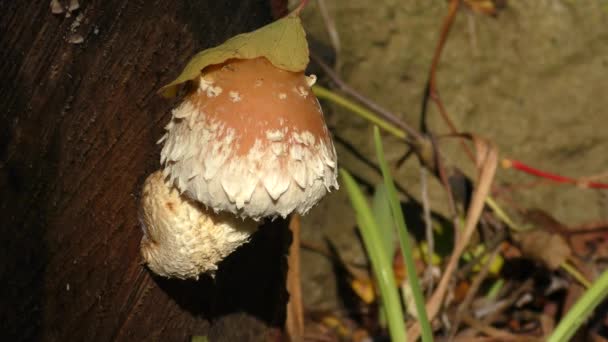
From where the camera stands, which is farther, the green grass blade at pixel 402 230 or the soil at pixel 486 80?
the soil at pixel 486 80

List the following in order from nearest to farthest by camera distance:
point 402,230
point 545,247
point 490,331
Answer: point 402,230 < point 545,247 < point 490,331

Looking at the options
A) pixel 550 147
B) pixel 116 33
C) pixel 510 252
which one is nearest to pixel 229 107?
pixel 116 33

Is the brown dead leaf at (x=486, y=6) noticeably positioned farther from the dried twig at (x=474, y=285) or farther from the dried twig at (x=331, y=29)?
the dried twig at (x=474, y=285)

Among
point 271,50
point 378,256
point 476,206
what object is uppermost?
point 271,50

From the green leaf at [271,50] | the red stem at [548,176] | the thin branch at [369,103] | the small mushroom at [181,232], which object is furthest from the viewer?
the red stem at [548,176]

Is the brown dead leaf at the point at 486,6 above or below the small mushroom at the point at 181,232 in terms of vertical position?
below

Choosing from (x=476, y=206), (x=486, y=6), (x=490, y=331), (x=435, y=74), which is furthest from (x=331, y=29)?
(x=490, y=331)

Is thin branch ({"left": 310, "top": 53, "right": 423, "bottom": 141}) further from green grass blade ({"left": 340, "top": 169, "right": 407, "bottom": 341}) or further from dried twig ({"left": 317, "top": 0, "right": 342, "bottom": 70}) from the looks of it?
green grass blade ({"left": 340, "top": 169, "right": 407, "bottom": 341})

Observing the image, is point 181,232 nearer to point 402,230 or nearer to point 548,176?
point 402,230

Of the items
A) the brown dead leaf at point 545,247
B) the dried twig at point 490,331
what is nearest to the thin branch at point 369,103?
the brown dead leaf at point 545,247
